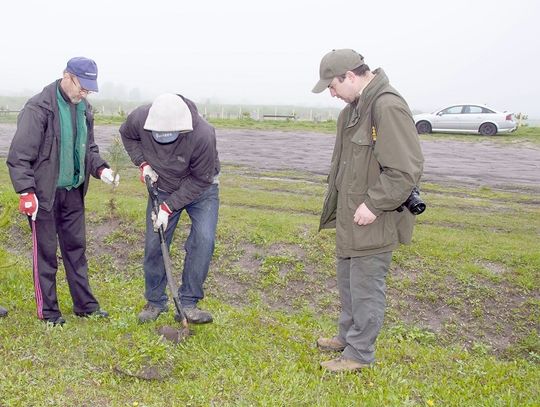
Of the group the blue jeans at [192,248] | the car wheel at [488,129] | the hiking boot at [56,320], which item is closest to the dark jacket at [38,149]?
the blue jeans at [192,248]

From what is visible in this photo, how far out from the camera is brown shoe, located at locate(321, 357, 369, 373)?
435cm

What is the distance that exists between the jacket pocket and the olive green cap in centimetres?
84

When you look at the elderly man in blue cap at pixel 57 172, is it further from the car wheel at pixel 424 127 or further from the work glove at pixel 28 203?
the car wheel at pixel 424 127

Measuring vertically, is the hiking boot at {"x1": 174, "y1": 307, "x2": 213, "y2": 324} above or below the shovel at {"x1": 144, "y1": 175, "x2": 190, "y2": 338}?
below

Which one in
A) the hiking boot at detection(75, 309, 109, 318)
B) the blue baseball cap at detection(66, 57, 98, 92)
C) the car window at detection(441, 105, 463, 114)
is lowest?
the hiking boot at detection(75, 309, 109, 318)

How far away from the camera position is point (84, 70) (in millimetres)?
4648

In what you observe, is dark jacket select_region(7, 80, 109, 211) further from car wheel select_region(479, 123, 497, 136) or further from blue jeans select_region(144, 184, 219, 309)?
car wheel select_region(479, 123, 497, 136)

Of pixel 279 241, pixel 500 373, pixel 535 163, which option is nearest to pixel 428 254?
pixel 279 241

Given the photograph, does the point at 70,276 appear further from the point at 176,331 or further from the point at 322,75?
the point at 322,75

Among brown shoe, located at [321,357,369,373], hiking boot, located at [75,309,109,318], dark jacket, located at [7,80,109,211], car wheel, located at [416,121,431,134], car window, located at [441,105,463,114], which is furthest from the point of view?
car wheel, located at [416,121,431,134]

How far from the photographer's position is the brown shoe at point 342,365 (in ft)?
14.3

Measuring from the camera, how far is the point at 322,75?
4078mm

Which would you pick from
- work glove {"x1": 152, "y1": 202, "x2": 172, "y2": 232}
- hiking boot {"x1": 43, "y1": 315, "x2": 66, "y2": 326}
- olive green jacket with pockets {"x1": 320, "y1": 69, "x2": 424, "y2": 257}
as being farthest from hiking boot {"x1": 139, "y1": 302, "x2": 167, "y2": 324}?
olive green jacket with pockets {"x1": 320, "y1": 69, "x2": 424, "y2": 257}

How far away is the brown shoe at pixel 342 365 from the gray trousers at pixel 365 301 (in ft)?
0.11
